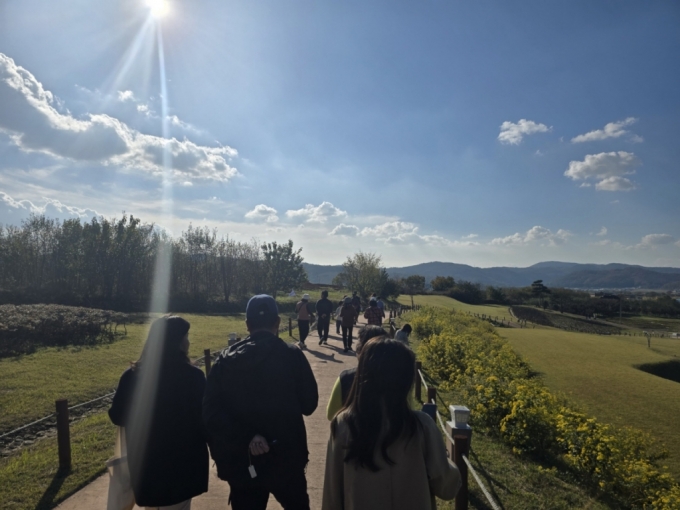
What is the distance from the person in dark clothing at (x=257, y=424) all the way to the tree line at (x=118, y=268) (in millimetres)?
38925

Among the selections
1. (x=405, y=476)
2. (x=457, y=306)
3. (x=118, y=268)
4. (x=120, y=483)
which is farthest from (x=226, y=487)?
(x=457, y=306)

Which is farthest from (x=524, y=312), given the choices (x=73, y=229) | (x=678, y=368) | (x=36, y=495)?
(x=36, y=495)

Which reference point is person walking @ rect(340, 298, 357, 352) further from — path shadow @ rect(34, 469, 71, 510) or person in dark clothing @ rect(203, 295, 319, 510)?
person in dark clothing @ rect(203, 295, 319, 510)

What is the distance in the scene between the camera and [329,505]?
2088mm

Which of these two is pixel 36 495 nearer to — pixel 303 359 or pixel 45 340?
pixel 303 359

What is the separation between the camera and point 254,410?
8.50 ft

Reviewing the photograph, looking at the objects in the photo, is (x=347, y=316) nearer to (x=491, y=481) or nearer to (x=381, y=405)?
(x=491, y=481)

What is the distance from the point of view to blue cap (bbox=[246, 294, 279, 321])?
283 cm

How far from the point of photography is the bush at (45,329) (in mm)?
15367

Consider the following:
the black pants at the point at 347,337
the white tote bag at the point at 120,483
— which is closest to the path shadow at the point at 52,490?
the white tote bag at the point at 120,483

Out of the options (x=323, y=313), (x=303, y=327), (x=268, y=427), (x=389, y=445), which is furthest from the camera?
(x=323, y=313)

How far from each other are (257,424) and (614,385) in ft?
43.7

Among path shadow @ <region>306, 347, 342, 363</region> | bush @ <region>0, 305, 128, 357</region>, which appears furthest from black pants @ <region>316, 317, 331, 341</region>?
bush @ <region>0, 305, 128, 357</region>

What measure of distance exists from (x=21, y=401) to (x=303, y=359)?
31.7 feet
